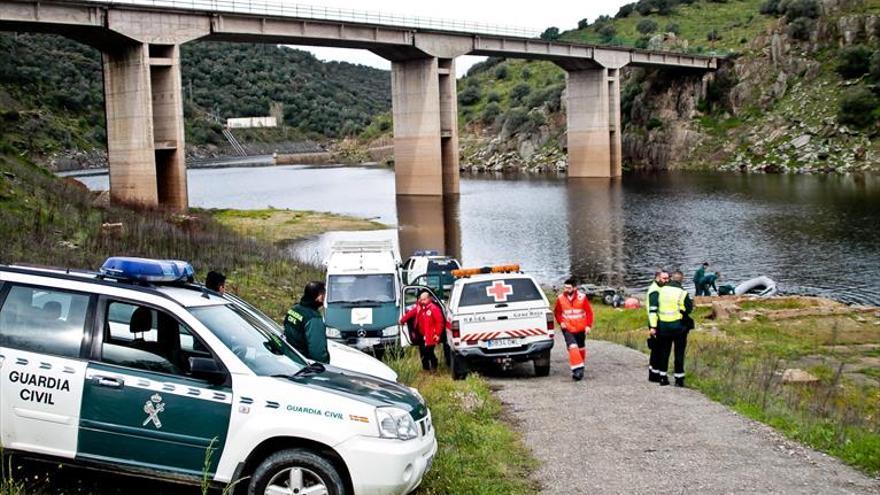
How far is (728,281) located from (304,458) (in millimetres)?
30945

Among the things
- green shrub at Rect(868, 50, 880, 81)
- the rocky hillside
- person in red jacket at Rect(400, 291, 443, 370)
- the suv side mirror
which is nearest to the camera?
the suv side mirror

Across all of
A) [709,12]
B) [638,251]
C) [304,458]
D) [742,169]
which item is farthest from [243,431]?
[709,12]

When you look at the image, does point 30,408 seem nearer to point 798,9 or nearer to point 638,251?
point 638,251

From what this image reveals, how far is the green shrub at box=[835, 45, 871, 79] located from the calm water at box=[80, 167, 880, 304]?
15207 mm

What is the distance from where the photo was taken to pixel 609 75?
3839 inches

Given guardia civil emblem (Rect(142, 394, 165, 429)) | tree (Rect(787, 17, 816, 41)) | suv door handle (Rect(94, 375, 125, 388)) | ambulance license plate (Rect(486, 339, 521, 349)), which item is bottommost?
ambulance license plate (Rect(486, 339, 521, 349))

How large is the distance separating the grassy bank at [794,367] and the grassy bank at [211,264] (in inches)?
137

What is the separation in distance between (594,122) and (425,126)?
26714 mm

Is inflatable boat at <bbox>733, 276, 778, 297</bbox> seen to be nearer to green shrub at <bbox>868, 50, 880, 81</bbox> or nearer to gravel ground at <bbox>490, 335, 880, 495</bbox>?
gravel ground at <bbox>490, 335, 880, 495</bbox>

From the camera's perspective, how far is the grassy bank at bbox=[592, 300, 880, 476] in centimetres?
1103

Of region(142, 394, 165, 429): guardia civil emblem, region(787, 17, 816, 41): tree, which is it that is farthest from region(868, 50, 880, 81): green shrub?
region(142, 394, 165, 429): guardia civil emblem

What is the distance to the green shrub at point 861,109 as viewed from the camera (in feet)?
277

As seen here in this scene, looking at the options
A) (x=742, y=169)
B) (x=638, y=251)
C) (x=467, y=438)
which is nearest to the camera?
(x=467, y=438)

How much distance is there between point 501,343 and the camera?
51.0 ft
